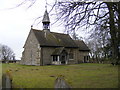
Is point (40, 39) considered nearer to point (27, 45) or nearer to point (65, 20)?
point (27, 45)

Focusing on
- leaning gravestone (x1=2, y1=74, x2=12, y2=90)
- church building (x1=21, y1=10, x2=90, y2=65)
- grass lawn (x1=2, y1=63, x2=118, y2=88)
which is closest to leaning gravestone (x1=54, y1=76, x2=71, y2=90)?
leaning gravestone (x1=2, y1=74, x2=12, y2=90)

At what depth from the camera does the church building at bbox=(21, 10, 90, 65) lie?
35350 millimetres

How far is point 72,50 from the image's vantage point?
41.4 metres

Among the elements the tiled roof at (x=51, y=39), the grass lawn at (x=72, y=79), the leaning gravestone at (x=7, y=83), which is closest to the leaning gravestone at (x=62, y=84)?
the leaning gravestone at (x=7, y=83)

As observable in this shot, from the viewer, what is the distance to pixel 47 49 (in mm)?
36281

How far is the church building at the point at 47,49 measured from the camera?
35350mm

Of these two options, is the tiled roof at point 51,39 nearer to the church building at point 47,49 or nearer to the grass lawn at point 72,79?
the church building at point 47,49

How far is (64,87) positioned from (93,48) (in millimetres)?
59266

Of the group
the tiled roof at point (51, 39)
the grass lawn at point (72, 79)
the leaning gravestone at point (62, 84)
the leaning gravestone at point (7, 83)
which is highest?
the tiled roof at point (51, 39)

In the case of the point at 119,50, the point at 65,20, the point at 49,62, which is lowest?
the point at 49,62

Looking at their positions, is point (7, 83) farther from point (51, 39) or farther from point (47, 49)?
point (51, 39)

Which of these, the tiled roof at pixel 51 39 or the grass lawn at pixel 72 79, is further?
the tiled roof at pixel 51 39

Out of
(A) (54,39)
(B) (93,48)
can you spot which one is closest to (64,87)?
(A) (54,39)

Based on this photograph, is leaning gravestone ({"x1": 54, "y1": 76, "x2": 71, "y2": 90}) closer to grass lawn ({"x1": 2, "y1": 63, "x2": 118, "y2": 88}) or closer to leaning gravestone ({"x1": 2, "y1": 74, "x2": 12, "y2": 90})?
leaning gravestone ({"x1": 2, "y1": 74, "x2": 12, "y2": 90})
